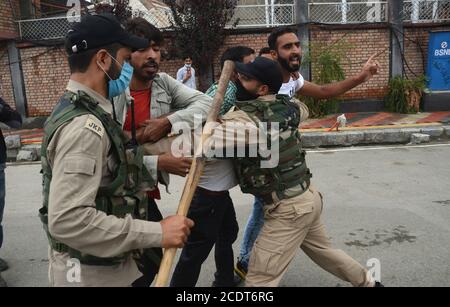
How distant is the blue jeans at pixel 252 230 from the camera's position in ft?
9.49

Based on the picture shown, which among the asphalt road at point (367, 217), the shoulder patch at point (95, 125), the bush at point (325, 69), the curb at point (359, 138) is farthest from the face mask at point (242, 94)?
the bush at point (325, 69)

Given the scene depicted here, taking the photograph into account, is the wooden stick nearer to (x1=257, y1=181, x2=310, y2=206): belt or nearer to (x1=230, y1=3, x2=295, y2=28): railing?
(x1=257, y1=181, x2=310, y2=206): belt

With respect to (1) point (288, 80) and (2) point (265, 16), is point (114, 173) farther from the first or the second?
(2) point (265, 16)

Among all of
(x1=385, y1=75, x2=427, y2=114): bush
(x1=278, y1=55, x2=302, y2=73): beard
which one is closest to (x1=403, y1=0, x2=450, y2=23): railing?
(x1=385, y1=75, x2=427, y2=114): bush

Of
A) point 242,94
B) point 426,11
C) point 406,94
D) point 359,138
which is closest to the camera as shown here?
point 242,94

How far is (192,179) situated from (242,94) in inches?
26.4

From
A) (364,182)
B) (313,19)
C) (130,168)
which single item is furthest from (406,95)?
(130,168)

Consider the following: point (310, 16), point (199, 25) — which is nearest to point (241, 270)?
point (199, 25)

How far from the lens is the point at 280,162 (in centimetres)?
217

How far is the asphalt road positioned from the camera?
Result: 123 inches

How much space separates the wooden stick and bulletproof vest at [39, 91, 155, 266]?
175 millimetres

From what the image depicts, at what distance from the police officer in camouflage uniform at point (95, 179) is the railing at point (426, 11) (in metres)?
10.2

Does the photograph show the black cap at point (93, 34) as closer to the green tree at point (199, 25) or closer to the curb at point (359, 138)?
the curb at point (359, 138)
